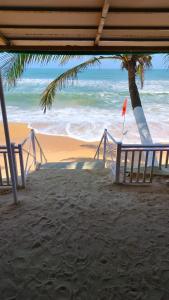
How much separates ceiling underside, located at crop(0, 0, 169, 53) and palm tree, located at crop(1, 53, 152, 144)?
A: 2337mm

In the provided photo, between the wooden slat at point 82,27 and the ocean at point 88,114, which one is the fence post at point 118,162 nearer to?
the wooden slat at point 82,27

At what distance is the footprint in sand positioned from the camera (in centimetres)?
221

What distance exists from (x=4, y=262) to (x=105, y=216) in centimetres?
151

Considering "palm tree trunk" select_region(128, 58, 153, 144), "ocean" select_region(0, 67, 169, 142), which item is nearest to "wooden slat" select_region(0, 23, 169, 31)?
"palm tree trunk" select_region(128, 58, 153, 144)

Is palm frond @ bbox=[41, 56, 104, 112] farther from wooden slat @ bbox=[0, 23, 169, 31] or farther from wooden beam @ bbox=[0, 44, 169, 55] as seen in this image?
wooden slat @ bbox=[0, 23, 169, 31]

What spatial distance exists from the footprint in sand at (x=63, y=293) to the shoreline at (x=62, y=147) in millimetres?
6256

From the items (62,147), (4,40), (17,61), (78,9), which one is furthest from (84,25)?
(62,147)

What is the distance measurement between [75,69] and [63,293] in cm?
572

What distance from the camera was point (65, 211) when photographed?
366 cm

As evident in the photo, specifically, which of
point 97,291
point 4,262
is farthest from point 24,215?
point 97,291

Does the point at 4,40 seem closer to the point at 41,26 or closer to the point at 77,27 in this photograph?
the point at 41,26

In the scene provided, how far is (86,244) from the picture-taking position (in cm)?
290

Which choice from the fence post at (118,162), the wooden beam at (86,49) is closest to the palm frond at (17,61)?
the wooden beam at (86,49)

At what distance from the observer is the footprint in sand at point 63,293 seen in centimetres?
221
